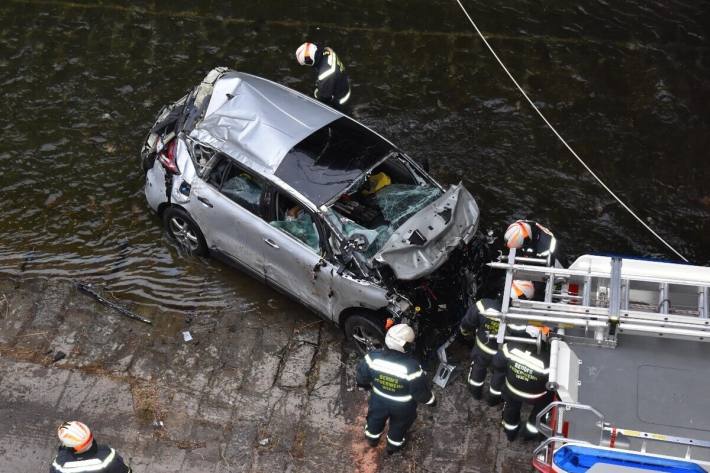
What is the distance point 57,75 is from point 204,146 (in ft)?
13.4

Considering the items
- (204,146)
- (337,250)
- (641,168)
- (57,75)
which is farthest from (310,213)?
(57,75)

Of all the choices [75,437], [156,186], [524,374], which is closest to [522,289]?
[524,374]

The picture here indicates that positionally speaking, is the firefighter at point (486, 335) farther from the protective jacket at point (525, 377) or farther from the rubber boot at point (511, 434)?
the rubber boot at point (511, 434)

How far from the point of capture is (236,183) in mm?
9461

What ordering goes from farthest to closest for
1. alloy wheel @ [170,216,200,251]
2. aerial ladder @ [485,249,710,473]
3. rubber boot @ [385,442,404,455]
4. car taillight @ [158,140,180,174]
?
alloy wheel @ [170,216,200,251]
car taillight @ [158,140,180,174]
rubber boot @ [385,442,404,455]
aerial ladder @ [485,249,710,473]

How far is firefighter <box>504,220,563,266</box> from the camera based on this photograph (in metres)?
Answer: 8.46

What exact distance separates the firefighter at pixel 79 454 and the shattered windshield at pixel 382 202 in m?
3.06

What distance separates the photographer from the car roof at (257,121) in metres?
9.31

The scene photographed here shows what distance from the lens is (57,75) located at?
41.1 ft

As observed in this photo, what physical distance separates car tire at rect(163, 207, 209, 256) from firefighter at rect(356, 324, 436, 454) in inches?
117

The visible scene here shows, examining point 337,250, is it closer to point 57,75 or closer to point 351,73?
point 351,73

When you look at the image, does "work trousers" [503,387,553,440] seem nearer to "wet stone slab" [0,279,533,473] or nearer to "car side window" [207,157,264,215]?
"wet stone slab" [0,279,533,473]

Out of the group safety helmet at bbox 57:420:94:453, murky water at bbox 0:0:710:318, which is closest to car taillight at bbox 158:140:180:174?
murky water at bbox 0:0:710:318

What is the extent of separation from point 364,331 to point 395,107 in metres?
4.23
